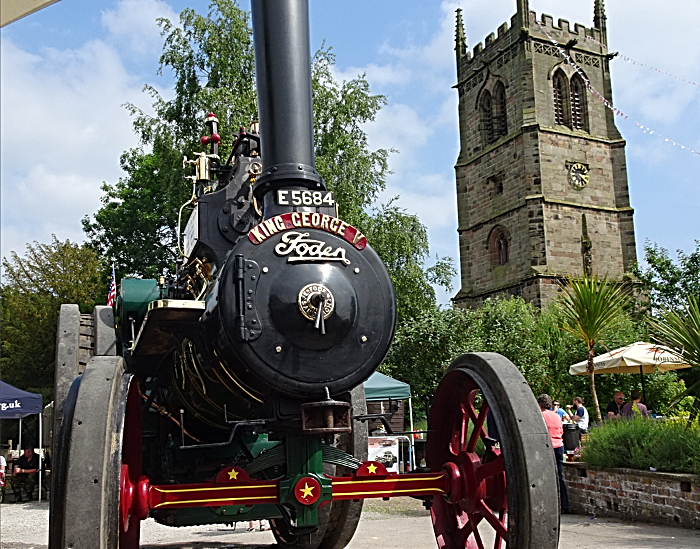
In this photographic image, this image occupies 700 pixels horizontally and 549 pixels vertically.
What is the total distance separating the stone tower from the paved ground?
2169 cm

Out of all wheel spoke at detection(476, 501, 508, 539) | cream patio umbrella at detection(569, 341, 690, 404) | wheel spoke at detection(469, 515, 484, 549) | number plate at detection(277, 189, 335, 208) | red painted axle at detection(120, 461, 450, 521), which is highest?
number plate at detection(277, 189, 335, 208)

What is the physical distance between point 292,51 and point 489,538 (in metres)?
4.14

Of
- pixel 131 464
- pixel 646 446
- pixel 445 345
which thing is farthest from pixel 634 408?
pixel 445 345

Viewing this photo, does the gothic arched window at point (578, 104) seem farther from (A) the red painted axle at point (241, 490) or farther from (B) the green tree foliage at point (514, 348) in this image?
(A) the red painted axle at point (241, 490)

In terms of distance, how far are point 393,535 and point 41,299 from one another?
19.0m

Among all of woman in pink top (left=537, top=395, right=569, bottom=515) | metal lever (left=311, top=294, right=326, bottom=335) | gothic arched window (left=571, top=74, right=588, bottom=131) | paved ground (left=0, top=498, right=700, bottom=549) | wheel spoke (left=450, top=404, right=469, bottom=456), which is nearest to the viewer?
metal lever (left=311, top=294, right=326, bottom=335)

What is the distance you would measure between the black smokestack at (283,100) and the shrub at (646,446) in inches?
181

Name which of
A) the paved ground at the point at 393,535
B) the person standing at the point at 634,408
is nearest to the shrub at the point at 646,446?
the paved ground at the point at 393,535

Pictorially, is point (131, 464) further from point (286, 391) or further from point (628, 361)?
point (628, 361)

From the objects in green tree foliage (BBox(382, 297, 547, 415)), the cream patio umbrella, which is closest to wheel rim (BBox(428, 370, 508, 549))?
the cream patio umbrella

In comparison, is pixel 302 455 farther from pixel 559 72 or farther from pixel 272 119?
pixel 559 72

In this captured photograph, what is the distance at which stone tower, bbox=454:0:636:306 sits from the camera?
29938 mm

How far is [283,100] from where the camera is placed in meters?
3.55

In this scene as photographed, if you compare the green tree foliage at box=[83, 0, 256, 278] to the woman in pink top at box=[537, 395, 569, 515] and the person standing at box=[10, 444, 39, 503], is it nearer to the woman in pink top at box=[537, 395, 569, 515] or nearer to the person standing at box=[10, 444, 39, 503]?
the person standing at box=[10, 444, 39, 503]
